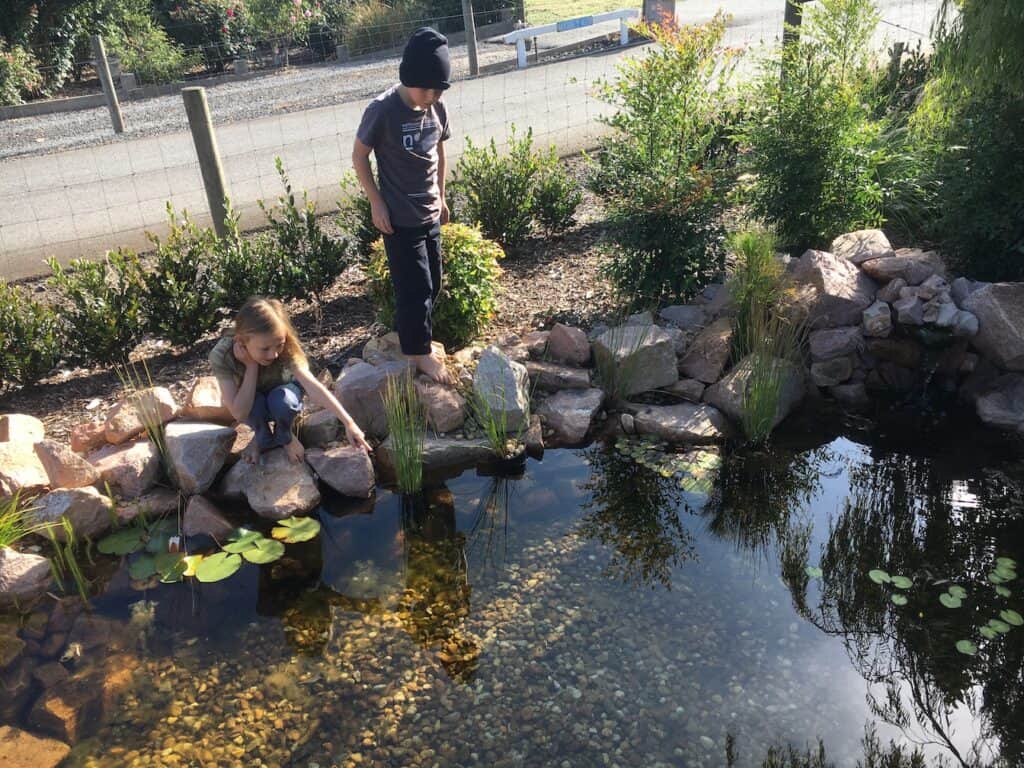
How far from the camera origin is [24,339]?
455 cm

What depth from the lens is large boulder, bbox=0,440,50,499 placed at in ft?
12.7

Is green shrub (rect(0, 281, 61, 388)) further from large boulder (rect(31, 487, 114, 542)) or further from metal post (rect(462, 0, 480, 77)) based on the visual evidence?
metal post (rect(462, 0, 480, 77))

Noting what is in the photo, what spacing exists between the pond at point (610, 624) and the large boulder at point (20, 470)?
2.02ft

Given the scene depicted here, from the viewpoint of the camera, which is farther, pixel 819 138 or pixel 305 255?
pixel 305 255

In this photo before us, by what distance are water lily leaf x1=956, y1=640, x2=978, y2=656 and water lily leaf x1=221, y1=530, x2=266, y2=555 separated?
9.46 feet

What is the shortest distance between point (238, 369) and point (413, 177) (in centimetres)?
126

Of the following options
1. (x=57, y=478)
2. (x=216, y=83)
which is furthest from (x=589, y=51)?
(x=57, y=478)

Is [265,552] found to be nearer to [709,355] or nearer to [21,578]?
[21,578]

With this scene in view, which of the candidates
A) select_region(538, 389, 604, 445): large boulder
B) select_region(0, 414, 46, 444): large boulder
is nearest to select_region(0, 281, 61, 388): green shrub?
select_region(0, 414, 46, 444): large boulder

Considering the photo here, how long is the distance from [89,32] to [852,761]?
1801cm

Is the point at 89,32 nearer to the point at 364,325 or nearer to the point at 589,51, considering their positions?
the point at 589,51

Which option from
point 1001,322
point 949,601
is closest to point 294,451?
point 949,601

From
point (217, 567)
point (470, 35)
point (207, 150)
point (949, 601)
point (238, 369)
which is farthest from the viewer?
point (470, 35)

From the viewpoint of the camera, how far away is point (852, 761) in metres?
2.79
